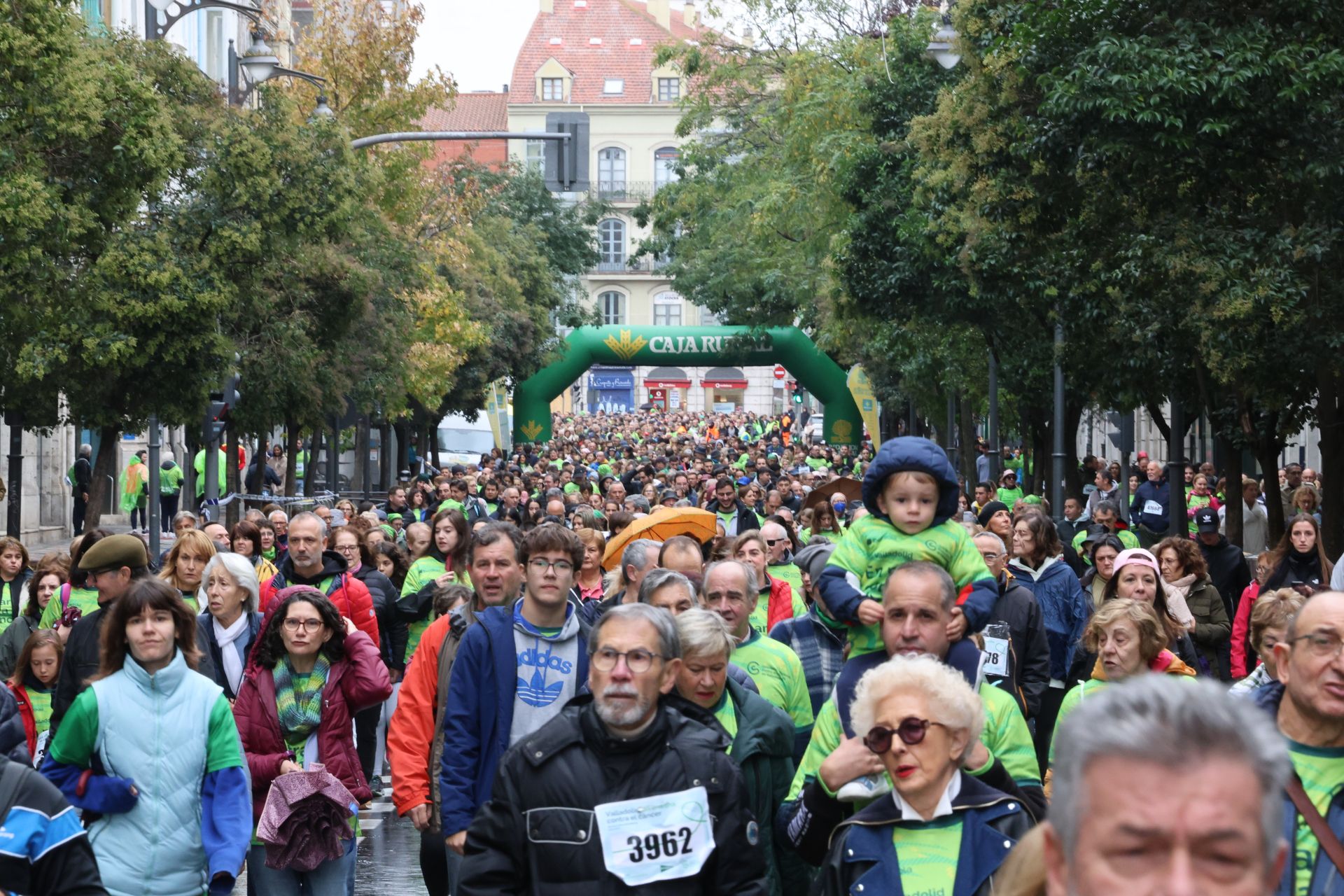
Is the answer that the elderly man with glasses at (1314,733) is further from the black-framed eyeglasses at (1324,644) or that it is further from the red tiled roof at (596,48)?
the red tiled roof at (596,48)

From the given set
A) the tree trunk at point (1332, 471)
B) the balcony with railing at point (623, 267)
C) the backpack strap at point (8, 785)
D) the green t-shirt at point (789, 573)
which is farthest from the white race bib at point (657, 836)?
the balcony with railing at point (623, 267)

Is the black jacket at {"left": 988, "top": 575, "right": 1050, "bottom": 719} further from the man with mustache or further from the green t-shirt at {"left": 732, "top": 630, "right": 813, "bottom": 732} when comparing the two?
the man with mustache

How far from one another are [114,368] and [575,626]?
51.9 feet

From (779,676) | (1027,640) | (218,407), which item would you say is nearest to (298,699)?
(779,676)

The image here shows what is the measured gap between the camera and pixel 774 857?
571cm

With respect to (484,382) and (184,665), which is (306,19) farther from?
(184,665)

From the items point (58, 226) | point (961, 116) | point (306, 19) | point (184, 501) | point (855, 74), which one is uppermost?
point (306, 19)

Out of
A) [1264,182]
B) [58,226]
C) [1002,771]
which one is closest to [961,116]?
[1264,182]

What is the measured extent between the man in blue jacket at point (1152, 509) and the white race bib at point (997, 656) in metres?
11.3

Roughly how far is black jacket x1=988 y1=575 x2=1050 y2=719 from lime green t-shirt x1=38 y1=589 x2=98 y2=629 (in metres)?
4.37

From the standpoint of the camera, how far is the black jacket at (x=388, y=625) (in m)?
11.6

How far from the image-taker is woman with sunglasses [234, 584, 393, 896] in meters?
7.06

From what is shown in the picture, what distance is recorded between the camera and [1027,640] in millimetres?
8766

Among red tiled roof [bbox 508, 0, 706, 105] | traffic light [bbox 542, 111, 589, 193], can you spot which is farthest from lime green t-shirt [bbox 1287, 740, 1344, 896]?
red tiled roof [bbox 508, 0, 706, 105]
